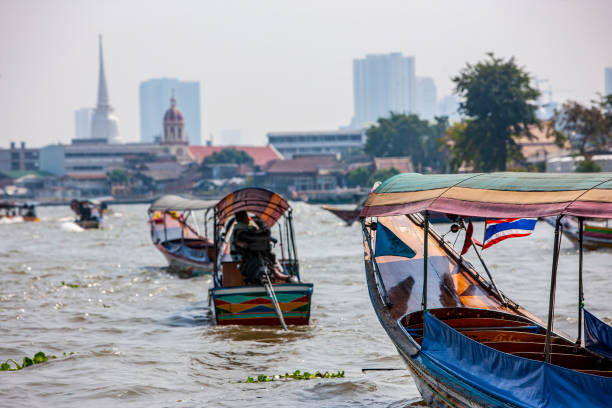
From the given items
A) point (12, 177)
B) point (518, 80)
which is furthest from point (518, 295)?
point (12, 177)

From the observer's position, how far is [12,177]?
362 feet

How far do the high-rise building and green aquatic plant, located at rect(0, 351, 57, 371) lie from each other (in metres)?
160

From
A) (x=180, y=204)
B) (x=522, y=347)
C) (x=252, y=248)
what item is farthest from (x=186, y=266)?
(x=522, y=347)

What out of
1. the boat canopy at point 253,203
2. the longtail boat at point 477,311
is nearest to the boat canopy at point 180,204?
the boat canopy at point 253,203

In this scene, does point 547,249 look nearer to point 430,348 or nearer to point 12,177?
point 430,348

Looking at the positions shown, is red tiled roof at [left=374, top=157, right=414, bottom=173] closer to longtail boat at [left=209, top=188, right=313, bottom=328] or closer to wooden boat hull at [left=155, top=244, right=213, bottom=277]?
wooden boat hull at [left=155, top=244, right=213, bottom=277]

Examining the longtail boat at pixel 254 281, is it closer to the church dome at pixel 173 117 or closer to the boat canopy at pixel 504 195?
the boat canopy at pixel 504 195

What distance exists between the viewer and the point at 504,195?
6.20 meters

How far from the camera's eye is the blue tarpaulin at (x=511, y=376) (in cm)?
521

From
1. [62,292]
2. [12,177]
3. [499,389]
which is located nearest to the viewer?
[499,389]

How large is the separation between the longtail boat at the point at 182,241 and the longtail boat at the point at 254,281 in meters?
4.34

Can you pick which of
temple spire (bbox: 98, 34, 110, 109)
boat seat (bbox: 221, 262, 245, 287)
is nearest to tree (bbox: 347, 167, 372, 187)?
boat seat (bbox: 221, 262, 245, 287)

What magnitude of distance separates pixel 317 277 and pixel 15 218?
38957 mm

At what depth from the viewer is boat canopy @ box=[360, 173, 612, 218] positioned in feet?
18.0
